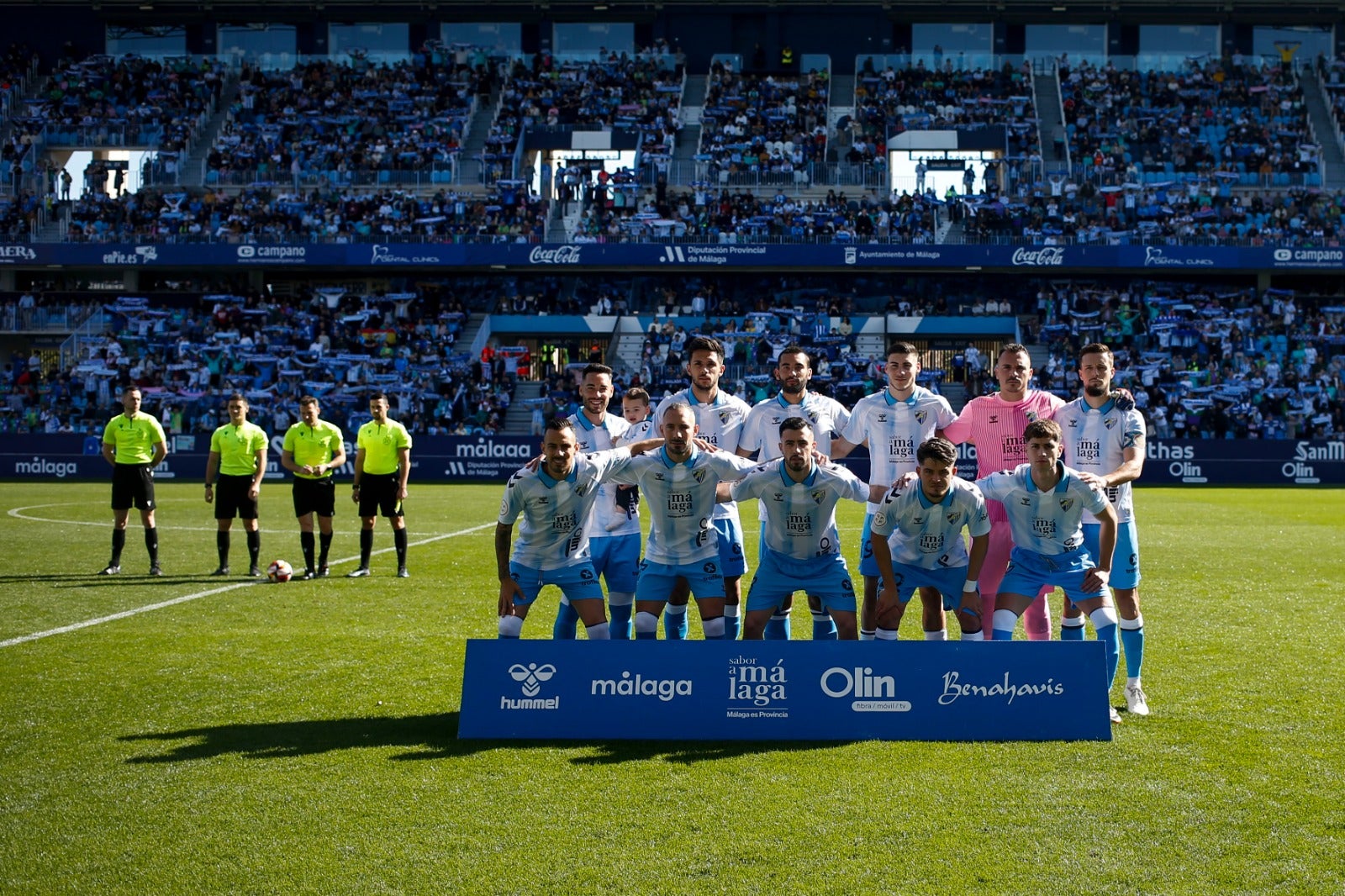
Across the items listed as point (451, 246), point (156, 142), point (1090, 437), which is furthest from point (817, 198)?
point (1090, 437)

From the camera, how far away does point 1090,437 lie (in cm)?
844

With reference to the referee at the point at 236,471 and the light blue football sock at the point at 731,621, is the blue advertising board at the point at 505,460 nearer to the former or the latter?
the referee at the point at 236,471

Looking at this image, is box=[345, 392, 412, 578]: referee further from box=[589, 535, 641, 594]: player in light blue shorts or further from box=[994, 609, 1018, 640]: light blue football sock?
box=[994, 609, 1018, 640]: light blue football sock

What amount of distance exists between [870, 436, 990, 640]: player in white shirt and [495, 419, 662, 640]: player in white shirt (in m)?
1.71

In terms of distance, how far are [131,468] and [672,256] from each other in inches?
1082

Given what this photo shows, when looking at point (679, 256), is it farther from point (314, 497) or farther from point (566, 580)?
point (566, 580)

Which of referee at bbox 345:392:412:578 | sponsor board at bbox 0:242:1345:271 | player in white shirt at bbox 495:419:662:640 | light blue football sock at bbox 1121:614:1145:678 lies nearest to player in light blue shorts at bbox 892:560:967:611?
light blue football sock at bbox 1121:614:1145:678

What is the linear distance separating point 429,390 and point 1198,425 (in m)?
21.7

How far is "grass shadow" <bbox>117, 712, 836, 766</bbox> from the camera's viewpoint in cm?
664

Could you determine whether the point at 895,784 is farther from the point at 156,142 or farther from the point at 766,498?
the point at 156,142

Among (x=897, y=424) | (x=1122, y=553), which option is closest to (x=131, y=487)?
(x=897, y=424)

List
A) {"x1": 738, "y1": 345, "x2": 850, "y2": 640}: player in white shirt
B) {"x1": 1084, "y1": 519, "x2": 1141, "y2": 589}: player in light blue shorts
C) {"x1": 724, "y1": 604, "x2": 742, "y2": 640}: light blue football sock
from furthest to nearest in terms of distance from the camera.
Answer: {"x1": 738, "y1": 345, "x2": 850, "y2": 640}: player in white shirt < {"x1": 724, "y1": 604, "x2": 742, "y2": 640}: light blue football sock < {"x1": 1084, "y1": 519, "x2": 1141, "y2": 589}: player in light blue shorts

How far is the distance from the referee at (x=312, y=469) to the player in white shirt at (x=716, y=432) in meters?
6.00

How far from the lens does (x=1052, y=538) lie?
7723 mm
